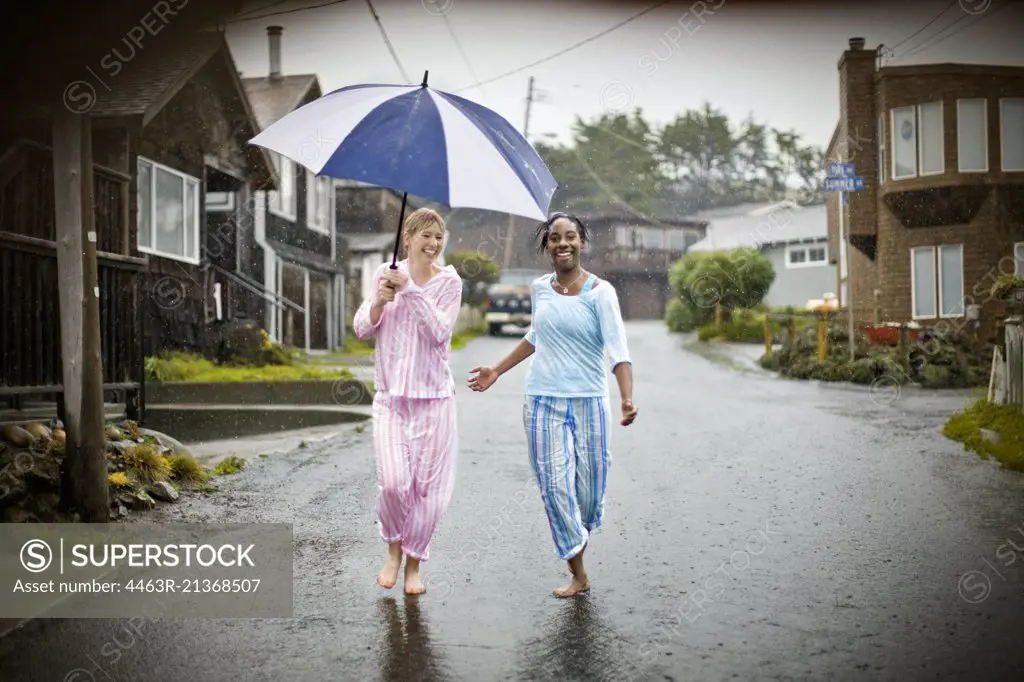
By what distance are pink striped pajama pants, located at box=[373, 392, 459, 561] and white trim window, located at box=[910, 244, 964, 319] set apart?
1650cm

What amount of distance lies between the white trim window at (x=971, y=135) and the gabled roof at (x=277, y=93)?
1376 cm

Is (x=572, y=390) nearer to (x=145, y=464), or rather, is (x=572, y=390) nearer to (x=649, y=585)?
(x=649, y=585)

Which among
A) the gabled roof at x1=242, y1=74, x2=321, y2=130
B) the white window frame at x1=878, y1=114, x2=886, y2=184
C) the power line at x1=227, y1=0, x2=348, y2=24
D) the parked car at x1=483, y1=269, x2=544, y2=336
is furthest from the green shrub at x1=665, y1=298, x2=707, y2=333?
the power line at x1=227, y1=0, x2=348, y2=24

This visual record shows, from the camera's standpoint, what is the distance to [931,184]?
64.6ft

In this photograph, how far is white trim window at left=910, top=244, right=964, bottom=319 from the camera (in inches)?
763

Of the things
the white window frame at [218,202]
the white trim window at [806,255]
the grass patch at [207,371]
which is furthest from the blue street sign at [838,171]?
the white trim window at [806,255]

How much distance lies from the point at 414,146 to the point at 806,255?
113ft

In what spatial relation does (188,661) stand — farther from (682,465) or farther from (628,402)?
(682,465)

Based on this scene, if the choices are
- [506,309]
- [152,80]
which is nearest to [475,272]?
[506,309]

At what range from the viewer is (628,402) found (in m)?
4.68

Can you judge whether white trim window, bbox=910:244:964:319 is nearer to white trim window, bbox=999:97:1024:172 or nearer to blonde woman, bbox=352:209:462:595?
white trim window, bbox=999:97:1024:172

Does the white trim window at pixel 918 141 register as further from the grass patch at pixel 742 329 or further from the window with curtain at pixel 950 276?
the grass patch at pixel 742 329

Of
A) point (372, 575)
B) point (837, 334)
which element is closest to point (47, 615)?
point (372, 575)

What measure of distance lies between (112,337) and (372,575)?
5588 mm
